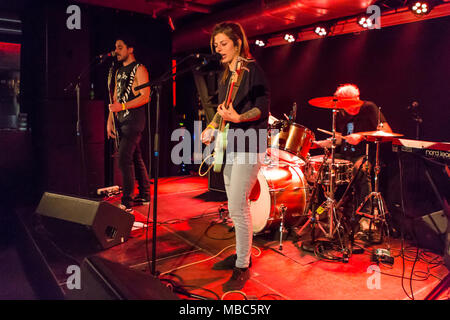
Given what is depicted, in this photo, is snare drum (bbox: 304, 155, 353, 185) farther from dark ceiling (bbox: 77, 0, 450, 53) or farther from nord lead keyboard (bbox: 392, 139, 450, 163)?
dark ceiling (bbox: 77, 0, 450, 53)

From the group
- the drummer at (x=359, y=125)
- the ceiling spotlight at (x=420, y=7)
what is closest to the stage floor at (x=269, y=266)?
the drummer at (x=359, y=125)

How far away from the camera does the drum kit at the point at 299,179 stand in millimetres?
3699

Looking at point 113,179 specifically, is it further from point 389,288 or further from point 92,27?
point 389,288

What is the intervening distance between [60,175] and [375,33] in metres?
5.78

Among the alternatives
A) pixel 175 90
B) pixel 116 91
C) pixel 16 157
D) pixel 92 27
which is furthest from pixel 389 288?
pixel 175 90

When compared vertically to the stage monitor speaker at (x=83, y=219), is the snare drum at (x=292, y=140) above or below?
above

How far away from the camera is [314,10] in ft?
16.5

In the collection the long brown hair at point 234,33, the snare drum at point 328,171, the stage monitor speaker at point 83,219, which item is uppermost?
the long brown hair at point 234,33

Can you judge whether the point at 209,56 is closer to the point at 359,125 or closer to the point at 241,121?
the point at 241,121

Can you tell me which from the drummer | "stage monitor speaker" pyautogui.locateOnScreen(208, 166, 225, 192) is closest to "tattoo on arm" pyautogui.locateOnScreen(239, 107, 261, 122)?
the drummer

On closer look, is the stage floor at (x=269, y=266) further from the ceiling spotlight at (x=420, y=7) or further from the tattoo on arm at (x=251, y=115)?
the ceiling spotlight at (x=420, y=7)

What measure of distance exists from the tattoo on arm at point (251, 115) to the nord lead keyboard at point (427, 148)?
1351mm

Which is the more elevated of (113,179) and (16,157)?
(16,157)

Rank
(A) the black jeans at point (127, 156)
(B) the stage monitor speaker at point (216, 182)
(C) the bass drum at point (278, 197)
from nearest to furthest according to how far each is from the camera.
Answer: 1. (C) the bass drum at point (278, 197)
2. (A) the black jeans at point (127, 156)
3. (B) the stage monitor speaker at point (216, 182)
